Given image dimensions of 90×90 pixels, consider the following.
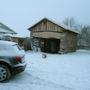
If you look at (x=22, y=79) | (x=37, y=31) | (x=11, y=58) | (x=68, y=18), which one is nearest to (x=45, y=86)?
(x=22, y=79)

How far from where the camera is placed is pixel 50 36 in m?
16.3

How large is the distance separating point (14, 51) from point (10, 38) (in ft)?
37.5

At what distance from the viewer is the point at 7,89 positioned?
4207 millimetres

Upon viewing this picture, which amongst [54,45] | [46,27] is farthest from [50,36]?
[54,45]


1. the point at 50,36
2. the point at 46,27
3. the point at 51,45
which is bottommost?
the point at 51,45

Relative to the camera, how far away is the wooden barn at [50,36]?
15.5 m

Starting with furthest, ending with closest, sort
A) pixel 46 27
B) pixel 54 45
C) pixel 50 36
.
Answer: pixel 54 45, pixel 46 27, pixel 50 36

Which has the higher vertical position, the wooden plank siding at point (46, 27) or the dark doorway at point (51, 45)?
the wooden plank siding at point (46, 27)

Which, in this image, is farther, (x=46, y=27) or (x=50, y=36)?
(x=46, y=27)

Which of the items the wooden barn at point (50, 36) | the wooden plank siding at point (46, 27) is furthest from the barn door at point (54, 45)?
the wooden plank siding at point (46, 27)

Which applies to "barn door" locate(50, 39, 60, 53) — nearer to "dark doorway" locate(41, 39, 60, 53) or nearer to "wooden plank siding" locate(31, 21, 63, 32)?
"dark doorway" locate(41, 39, 60, 53)

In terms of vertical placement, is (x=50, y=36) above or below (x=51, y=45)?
above

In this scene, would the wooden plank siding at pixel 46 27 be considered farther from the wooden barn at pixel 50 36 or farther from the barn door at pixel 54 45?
the barn door at pixel 54 45

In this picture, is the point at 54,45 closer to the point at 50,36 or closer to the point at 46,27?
the point at 50,36
